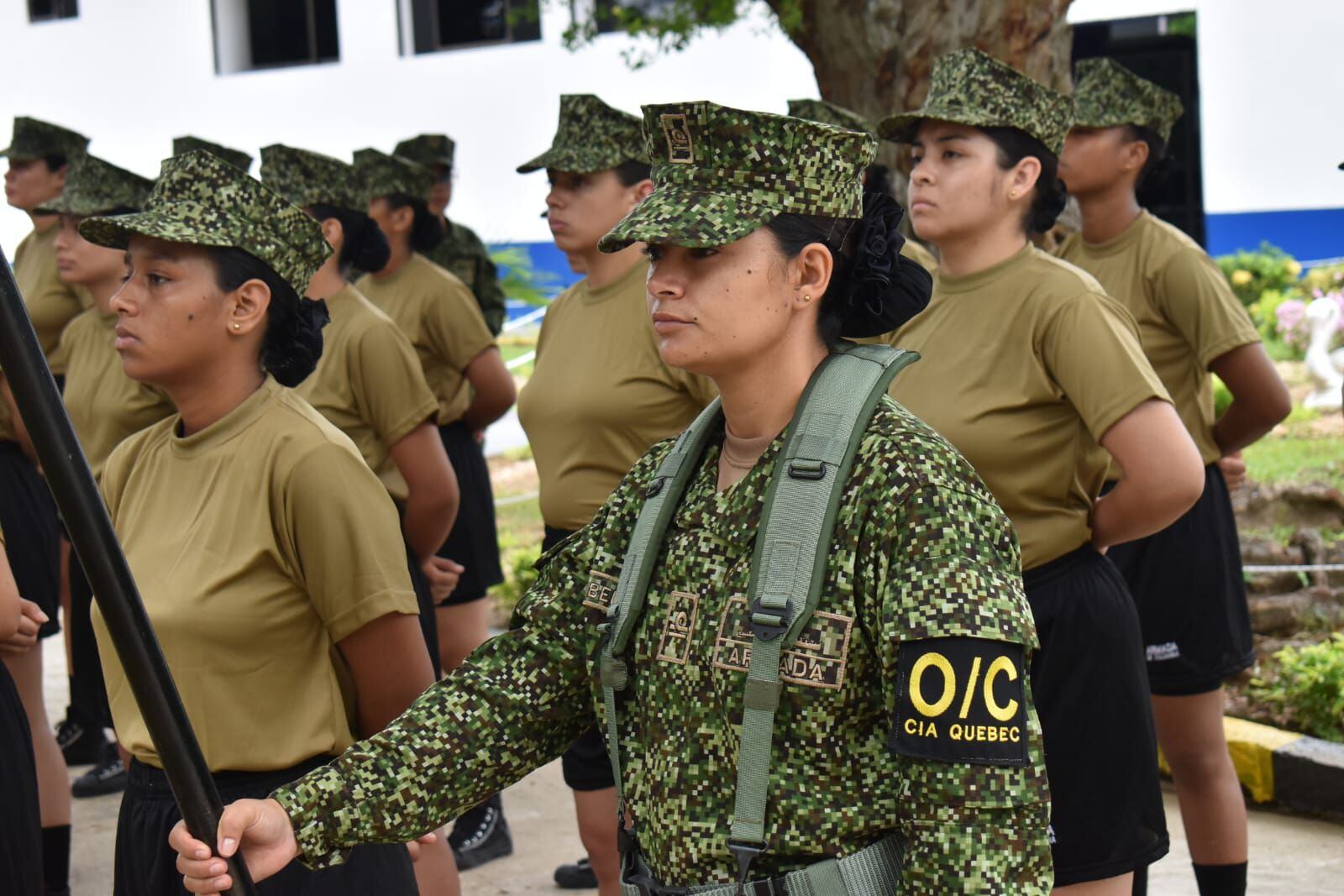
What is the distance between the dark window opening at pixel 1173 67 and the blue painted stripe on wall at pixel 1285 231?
0.17 m

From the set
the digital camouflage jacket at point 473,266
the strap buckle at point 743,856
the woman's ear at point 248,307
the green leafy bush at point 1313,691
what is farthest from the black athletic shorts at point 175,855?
the digital camouflage jacket at point 473,266

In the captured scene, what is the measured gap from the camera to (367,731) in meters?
3.11

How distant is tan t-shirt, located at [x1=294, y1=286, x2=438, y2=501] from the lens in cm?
453

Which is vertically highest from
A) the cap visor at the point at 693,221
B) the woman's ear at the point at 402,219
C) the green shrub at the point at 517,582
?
the cap visor at the point at 693,221

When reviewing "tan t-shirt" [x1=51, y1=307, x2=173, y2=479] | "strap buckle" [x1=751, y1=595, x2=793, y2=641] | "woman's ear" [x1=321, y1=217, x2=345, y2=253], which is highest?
"woman's ear" [x1=321, y1=217, x2=345, y2=253]

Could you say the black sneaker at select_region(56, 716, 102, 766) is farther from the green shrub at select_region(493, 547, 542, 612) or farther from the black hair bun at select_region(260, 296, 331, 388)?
Answer: the black hair bun at select_region(260, 296, 331, 388)

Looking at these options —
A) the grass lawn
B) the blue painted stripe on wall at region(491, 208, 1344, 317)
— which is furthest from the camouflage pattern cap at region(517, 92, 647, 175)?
the blue painted stripe on wall at region(491, 208, 1344, 317)

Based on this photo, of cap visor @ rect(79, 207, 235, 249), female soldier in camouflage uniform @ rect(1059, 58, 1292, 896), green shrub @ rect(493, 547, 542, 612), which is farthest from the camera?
green shrub @ rect(493, 547, 542, 612)

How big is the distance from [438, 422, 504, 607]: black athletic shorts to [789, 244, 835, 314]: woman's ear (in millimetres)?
3786

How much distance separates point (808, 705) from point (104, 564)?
2.68 ft

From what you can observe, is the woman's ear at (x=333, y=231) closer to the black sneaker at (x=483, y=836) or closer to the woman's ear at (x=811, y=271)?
the black sneaker at (x=483, y=836)

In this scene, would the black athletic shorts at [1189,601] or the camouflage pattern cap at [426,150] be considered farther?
the camouflage pattern cap at [426,150]

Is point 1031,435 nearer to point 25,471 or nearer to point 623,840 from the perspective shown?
point 623,840

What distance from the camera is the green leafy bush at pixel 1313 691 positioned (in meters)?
5.76
